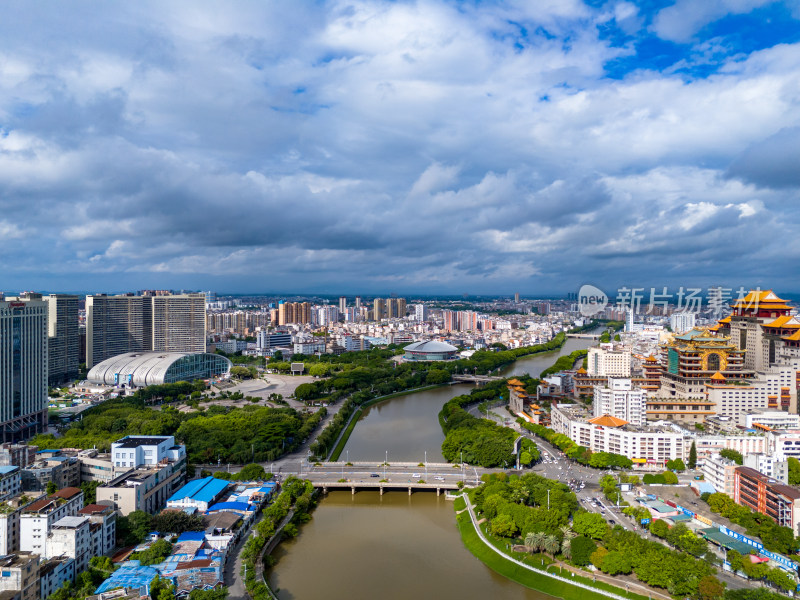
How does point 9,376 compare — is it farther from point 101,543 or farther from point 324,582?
point 324,582

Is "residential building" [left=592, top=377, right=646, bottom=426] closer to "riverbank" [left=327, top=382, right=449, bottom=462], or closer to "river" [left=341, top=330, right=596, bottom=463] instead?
"river" [left=341, top=330, right=596, bottom=463]

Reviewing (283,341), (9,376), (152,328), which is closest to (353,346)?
(283,341)

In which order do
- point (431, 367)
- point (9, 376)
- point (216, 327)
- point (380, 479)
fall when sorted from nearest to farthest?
point (380, 479) → point (9, 376) → point (431, 367) → point (216, 327)

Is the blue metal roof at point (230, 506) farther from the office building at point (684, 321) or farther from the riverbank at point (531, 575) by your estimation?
the office building at point (684, 321)

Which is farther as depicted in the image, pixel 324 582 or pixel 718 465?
pixel 718 465

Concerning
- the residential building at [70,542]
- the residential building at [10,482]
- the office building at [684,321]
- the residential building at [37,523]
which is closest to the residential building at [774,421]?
the residential building at [70,542]

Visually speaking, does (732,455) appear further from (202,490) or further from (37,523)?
(37,523)
